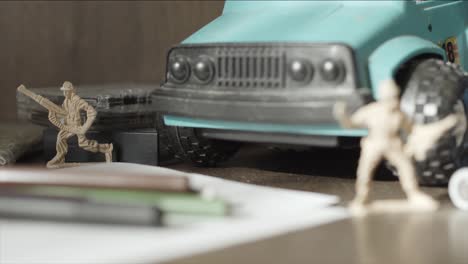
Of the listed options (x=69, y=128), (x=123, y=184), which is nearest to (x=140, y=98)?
(x=69, y=128)

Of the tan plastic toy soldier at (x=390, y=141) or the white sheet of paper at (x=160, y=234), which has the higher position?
the tan plastic toy soldier at (x=390, y=141)

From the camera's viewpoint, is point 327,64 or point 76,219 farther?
point 327,64

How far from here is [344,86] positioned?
787mm

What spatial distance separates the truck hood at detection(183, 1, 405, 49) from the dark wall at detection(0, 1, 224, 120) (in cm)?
72

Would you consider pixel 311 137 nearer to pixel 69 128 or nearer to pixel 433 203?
pixel 433 203

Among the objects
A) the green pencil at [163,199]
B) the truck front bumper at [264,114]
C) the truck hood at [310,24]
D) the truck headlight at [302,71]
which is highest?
the truck hood at [310,24]

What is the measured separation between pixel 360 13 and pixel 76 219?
41cm

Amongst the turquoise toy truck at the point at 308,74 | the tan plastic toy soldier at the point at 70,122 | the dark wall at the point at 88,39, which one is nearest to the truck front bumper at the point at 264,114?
the turquoise toy truck at the point at 308,74

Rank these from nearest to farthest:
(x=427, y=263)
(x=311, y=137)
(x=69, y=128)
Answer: (x=427, y=263)
(x=311, y=137)
(x=69, y=128)

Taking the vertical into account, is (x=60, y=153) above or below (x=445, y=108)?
below

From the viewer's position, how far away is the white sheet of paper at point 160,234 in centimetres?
57

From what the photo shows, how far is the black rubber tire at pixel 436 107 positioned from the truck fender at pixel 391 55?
0.08ft

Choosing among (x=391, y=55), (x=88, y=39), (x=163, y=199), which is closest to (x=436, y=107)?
(x=391, y=55)

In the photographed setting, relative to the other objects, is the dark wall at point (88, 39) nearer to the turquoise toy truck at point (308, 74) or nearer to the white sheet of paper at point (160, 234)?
the turquoise toy truck at point (308, 74)
